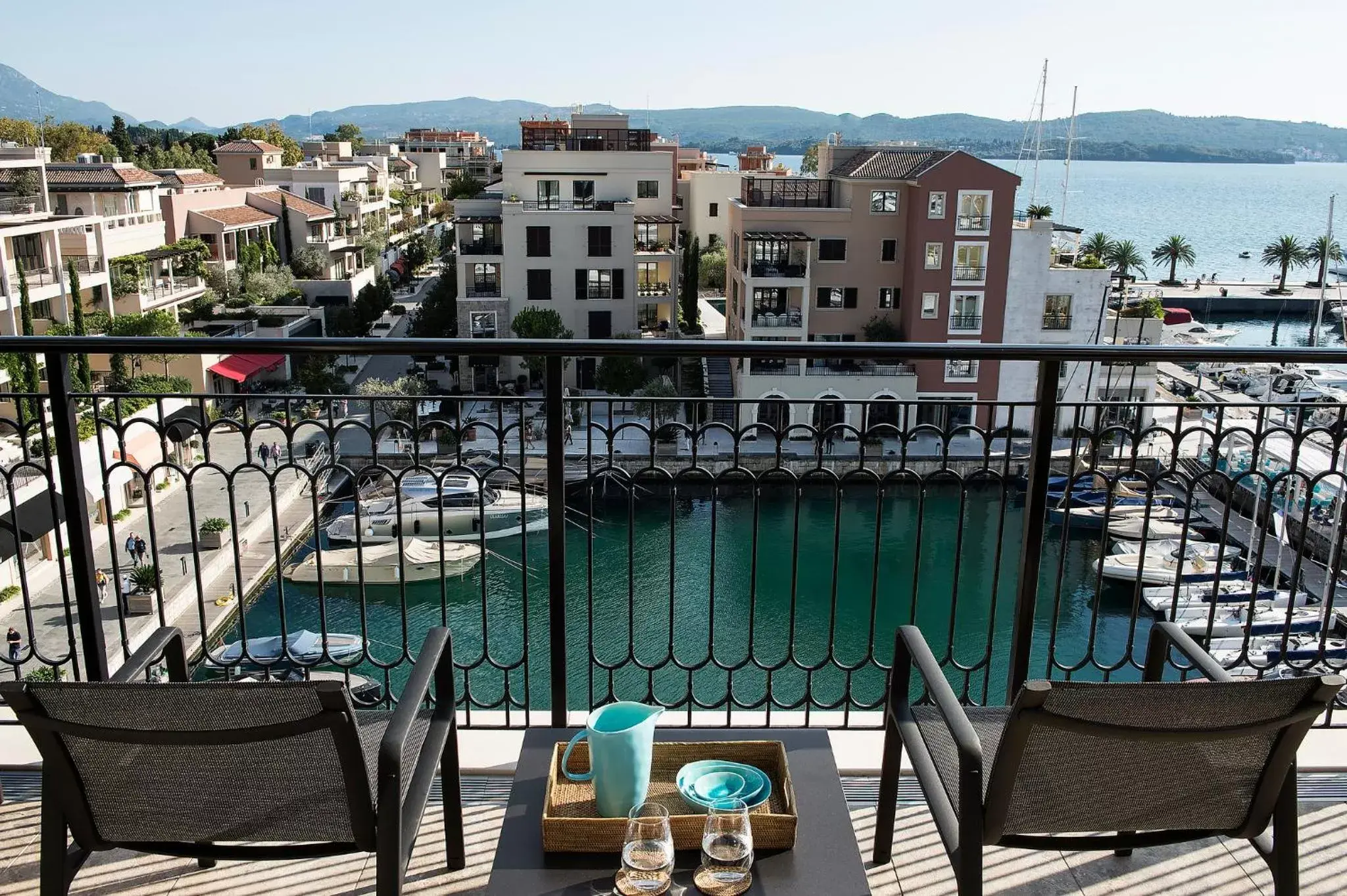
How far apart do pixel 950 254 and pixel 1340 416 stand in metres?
26.8

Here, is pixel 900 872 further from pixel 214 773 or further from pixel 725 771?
pixel 214 773

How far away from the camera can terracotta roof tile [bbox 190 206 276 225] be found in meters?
40.4

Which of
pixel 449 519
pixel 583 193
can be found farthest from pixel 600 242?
pixel 449 519

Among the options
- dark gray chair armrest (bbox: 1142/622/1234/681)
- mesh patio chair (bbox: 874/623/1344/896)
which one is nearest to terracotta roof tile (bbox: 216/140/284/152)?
dark gray chair armrest (bbox: 1142/622/1234/681)

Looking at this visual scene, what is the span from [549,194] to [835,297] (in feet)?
30.9

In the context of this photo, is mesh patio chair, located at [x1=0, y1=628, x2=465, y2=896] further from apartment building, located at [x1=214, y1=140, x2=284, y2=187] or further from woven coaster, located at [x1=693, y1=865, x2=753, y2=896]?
apartment building, located at [x1=214, y1=140, x2=284, y2=187]

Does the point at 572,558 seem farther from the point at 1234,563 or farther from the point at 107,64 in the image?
the point at 107,64

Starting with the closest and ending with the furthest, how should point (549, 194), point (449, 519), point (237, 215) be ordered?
1. point (449, 519)
2. point (549, 194)
3. point (237, 215)

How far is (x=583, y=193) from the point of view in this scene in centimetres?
3130

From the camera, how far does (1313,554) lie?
23.6 m

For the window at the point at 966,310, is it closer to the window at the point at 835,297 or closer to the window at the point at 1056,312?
the window at the point at 1056,312

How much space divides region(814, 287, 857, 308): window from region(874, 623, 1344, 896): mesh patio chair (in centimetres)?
2825

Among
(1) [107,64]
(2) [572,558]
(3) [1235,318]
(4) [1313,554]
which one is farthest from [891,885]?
(1) [107,64]

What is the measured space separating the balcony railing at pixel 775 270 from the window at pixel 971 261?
430 centimetres
